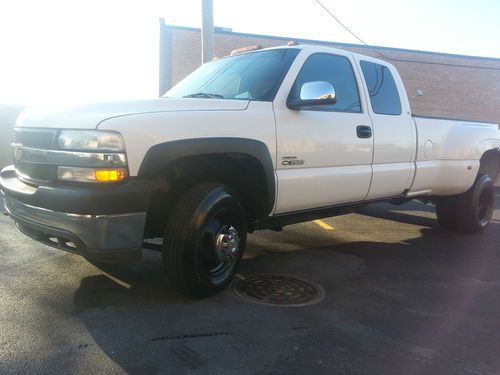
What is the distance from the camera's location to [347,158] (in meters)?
4.63

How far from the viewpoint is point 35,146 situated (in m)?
3.39

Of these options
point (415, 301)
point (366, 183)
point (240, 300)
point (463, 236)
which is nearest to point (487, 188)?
point (463, 236)

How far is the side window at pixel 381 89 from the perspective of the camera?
5162 mm

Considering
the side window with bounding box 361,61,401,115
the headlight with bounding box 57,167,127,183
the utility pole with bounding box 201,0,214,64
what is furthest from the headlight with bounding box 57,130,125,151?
the utility pole with bounding box 201,0,214,64

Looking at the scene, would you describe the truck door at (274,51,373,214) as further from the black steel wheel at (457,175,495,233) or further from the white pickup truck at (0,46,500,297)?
the black steel wheel at (457,175,495,233)

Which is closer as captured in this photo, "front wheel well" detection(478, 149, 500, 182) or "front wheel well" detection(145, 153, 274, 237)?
"front wheel well" detection(145, 153, 274, 237)

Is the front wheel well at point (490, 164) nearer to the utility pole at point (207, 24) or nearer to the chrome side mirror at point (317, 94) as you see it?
the chrome side mirror at point (317, 94)

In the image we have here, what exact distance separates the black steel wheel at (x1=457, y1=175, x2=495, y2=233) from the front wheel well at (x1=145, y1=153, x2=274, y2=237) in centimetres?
385

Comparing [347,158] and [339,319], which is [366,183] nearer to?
[347,158]

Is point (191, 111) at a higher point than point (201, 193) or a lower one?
higher

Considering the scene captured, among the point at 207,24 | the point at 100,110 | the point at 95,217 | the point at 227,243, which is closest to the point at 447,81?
the point at 207,24

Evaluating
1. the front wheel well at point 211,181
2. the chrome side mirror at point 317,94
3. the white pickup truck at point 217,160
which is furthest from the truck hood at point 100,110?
A: the chrome side mirror at point 317,94

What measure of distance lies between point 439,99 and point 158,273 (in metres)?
23.6

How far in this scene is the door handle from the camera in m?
4.72
